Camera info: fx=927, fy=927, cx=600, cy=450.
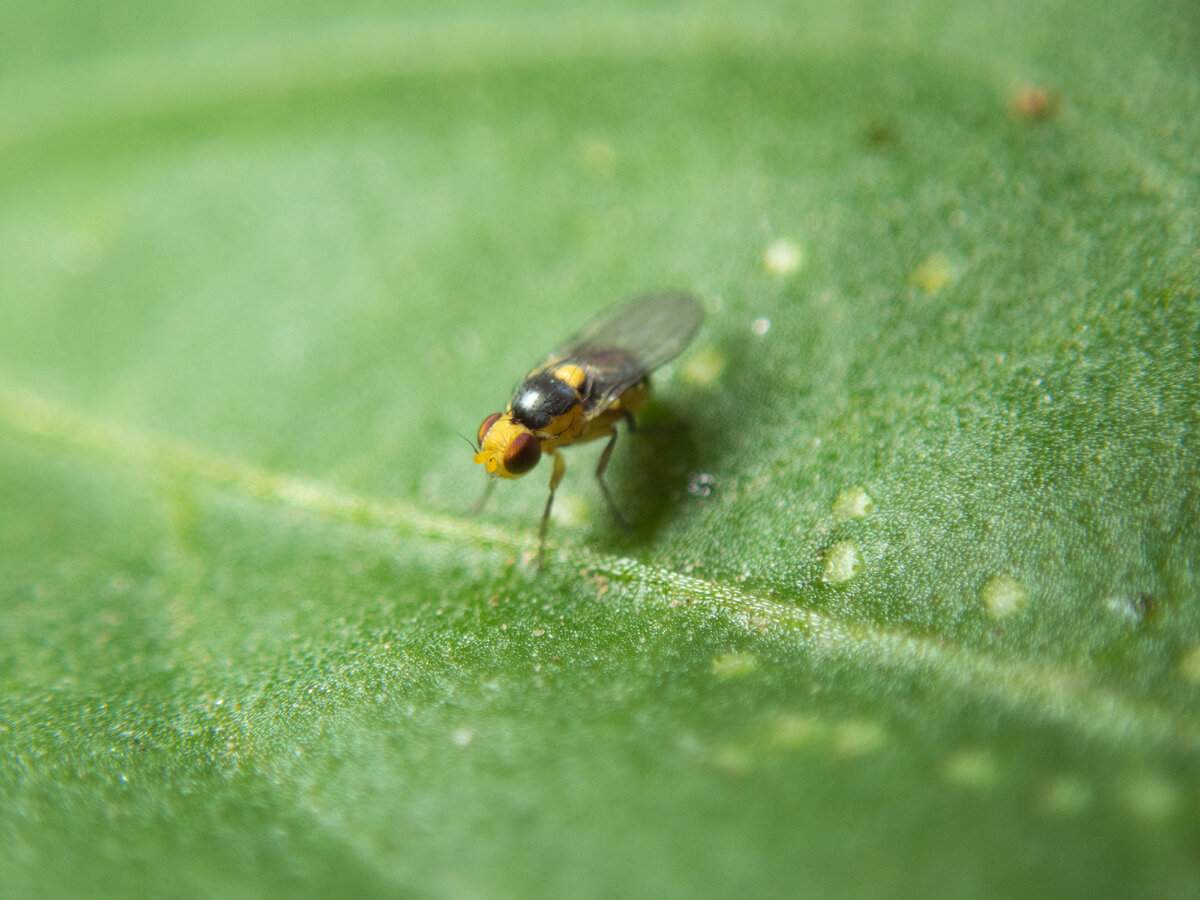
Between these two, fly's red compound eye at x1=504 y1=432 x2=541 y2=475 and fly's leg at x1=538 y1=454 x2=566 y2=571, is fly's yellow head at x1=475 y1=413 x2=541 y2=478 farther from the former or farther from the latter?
fly's leg at x1=538 y1=454 x2=566 y2=571

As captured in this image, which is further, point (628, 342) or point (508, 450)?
point (628, 342)

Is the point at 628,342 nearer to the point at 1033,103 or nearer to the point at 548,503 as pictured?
the point at 548,503

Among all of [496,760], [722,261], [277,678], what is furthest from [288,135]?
[496,760]

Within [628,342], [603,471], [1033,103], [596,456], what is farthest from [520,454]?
[1033,103]

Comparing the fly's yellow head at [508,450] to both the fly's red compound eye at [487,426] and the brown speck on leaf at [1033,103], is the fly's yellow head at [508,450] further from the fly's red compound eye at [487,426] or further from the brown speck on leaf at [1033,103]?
the brown speck on leaf at [1033,103]

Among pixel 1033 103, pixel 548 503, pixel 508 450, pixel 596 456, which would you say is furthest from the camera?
pixel 596 456

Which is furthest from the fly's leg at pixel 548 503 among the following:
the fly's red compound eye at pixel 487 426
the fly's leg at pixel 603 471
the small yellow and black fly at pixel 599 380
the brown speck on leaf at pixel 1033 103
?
the brown speck on leaf at pixel 1033 103

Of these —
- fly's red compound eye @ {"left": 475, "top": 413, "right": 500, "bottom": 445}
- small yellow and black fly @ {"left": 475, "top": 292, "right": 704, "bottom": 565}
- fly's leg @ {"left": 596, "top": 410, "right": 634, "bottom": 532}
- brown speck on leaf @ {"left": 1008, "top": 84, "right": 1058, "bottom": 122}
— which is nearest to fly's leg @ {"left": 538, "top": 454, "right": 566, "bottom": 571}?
small yellow and black fly @ {"left": 475, "top": 292, "right": 704, "bottom": 565}

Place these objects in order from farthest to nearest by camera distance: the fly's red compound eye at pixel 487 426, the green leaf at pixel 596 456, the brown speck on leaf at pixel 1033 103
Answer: the brown speck on leaf at pixel 1033 103
the fly's red compound eye at pixel 487 426
the green leaf at pixel 596 456
